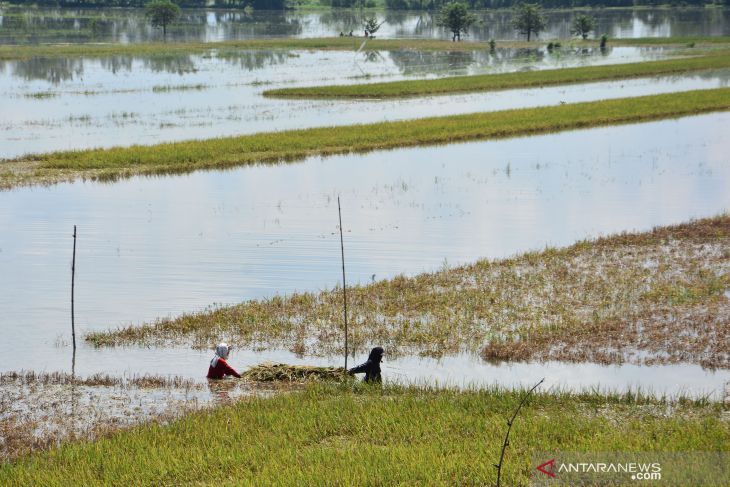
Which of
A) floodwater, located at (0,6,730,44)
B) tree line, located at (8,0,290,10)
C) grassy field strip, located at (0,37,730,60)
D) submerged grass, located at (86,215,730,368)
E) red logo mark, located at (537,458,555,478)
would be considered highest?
tree line, located at (8,0,290,10)

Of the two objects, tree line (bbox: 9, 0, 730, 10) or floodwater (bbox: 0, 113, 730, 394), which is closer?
floodwater (bbox: 0, 113, 730, 394)

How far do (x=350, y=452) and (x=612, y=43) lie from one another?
7542 cm

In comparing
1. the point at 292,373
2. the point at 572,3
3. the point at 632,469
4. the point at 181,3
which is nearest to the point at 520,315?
the point at 292,373

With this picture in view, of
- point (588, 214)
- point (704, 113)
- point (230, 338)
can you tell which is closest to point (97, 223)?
point (230, 338)

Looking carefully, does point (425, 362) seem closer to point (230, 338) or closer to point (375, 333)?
point (375, 333)

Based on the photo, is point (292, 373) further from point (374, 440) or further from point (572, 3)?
point (572, 3)

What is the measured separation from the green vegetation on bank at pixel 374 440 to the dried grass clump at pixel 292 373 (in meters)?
0.69

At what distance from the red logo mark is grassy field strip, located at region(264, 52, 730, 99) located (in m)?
39.4

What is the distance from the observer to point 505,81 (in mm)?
51281

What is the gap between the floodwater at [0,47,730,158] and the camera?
36.1 m

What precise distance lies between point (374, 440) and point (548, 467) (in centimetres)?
183

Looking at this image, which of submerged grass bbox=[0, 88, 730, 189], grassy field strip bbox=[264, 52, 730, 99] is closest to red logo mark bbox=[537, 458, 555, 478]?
submerged grass bbox=[0, 88, 730, 189]

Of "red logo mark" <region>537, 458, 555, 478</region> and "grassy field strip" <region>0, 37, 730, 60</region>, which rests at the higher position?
"grassy field strip" <region>0, 37, 730, 60</region>

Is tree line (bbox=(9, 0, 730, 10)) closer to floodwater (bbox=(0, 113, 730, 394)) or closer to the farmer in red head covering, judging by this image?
floodwater (bbox=(0, 113, 730, 394))
